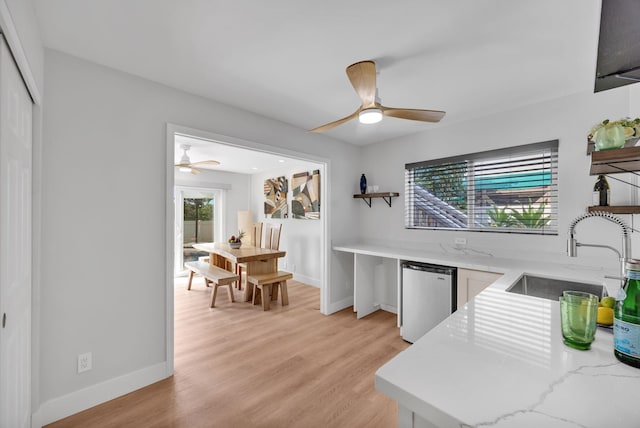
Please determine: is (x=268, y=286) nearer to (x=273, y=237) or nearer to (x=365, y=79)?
(x=273, y=237)

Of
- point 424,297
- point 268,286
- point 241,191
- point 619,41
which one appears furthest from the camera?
point 241,191

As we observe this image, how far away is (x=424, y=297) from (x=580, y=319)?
1.94 metres

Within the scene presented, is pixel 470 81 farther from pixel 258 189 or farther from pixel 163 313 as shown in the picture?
pixel 258 189

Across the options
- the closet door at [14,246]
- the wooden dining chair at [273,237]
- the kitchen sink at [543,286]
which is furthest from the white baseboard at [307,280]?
the closet door at [14,246]

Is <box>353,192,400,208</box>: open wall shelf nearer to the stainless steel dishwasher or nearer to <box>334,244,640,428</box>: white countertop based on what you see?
the stainless steel dishwasher

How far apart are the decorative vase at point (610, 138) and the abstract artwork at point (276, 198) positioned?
4.82 meters

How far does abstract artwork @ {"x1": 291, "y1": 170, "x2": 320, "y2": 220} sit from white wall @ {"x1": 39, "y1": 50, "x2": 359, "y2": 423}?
2.78 m

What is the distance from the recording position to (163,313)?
2207 mm

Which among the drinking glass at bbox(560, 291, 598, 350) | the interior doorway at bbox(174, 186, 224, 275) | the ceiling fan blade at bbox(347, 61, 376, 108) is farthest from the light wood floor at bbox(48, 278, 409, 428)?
the interior doorway at bbox(174, 186, 224, 275)

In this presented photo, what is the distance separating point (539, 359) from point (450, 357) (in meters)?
0.25

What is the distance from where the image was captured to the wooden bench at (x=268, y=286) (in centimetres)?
370

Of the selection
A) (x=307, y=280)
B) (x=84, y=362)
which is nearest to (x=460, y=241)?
(x=307, y=280)

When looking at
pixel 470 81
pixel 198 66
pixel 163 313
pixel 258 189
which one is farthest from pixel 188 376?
pixel 258 189

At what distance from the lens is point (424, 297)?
2.72 meters
